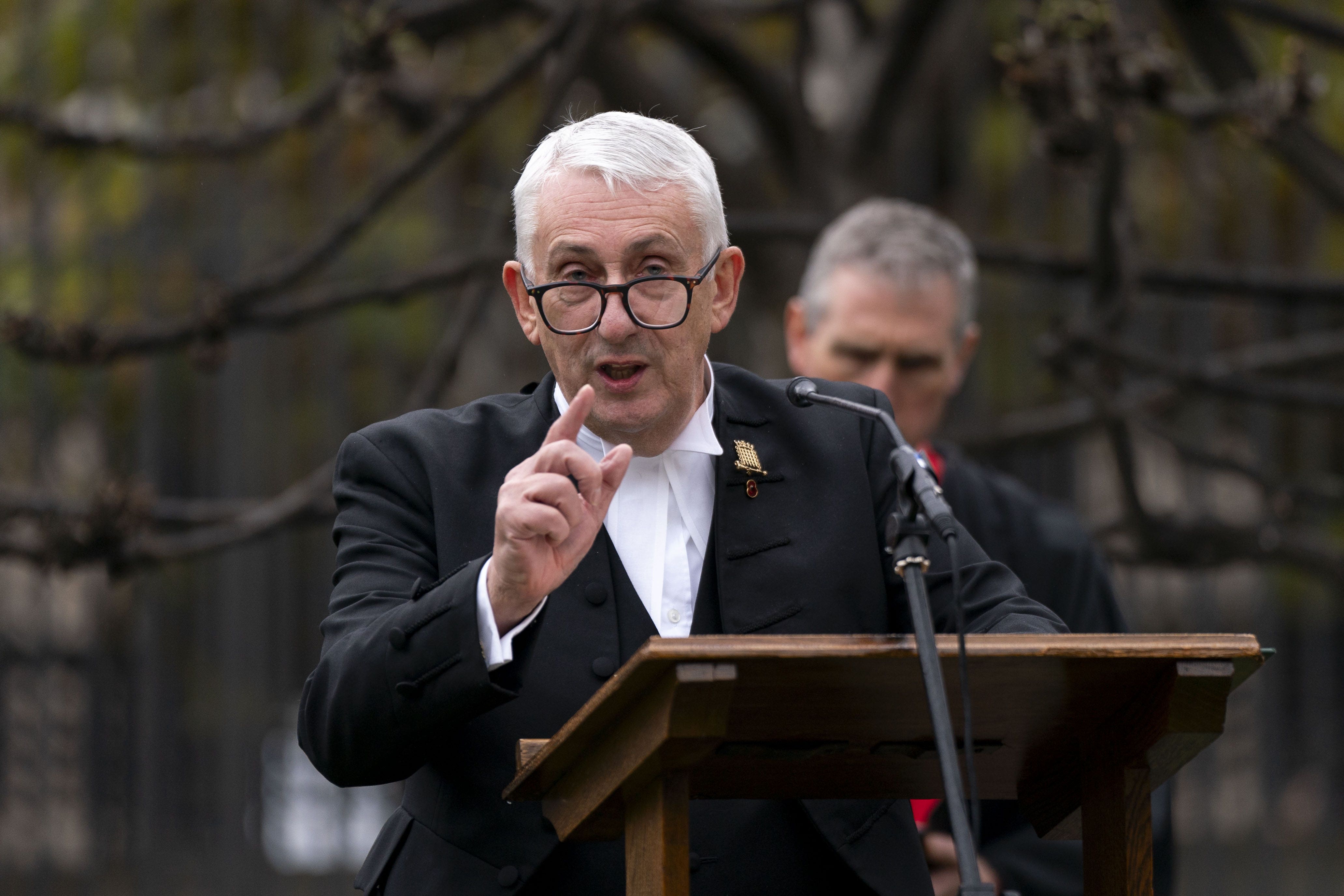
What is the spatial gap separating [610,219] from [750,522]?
1.62 feet

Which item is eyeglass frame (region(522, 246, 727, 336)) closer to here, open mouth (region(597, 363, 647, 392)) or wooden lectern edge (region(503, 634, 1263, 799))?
open mouth (region(597, 363, 647, 392))

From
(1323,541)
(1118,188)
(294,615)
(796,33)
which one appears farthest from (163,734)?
(1323,541)

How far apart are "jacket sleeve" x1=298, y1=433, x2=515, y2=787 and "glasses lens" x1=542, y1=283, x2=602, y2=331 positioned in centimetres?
38

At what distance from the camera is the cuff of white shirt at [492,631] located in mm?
2082

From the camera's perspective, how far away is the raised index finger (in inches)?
79.4

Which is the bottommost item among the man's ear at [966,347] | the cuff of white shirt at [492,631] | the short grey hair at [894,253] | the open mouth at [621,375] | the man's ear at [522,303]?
the cuff of white shirt at [492,631]

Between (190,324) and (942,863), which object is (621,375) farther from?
(190,324)

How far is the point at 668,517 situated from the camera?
2.54 meters

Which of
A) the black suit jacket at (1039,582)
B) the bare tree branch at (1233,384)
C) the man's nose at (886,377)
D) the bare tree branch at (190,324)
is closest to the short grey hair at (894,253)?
the man's nose at (886,377)

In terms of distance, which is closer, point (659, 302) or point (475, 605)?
point (475, 605)

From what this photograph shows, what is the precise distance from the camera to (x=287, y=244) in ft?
19.2

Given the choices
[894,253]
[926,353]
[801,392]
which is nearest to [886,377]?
[926,353]

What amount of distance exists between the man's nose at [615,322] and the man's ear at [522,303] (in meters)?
0.15

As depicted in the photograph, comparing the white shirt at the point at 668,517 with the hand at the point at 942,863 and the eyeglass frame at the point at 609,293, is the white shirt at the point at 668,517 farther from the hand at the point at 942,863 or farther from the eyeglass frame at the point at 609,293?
the hand at the point at 942,863
